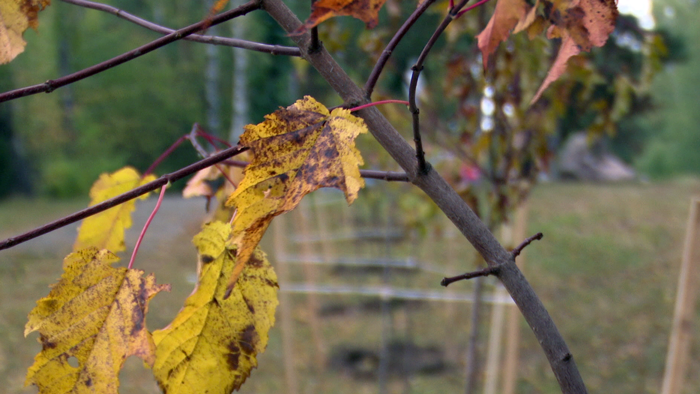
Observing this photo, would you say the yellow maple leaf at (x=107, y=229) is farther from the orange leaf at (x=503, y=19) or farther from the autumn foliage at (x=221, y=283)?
the orange leaf at (x=503, y=19)

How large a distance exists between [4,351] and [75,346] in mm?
3408

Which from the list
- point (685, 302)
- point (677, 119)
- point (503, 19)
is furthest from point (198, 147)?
point (677, 119)

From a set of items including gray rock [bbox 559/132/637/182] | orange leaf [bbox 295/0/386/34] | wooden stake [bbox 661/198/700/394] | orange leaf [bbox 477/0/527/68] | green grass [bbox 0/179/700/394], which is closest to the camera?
orange leaf [bbox 295/0/386/34]

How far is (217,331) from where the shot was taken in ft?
1.00

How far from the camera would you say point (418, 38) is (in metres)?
2.92

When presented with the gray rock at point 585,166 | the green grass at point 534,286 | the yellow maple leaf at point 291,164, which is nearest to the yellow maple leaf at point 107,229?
the yellow maple leaf at point 291,164

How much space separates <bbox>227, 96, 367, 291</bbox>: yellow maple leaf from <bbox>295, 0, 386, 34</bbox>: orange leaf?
5 cm

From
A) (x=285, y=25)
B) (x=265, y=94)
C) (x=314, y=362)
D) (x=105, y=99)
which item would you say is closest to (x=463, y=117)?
(x=285, y=25)

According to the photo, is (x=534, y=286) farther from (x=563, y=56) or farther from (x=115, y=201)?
(x=115, y=201)

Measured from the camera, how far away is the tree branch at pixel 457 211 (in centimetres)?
29

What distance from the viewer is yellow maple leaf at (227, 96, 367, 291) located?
0.85 feet

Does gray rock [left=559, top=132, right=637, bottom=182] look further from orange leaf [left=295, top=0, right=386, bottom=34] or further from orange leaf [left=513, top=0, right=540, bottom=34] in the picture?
orange leaf [left=295, top=0, right=386, bottom=34]

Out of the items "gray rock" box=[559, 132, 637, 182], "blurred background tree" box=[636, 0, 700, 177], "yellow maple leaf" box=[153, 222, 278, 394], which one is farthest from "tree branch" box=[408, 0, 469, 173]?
"blurred background tree" box=[636, 0, 700, 177]

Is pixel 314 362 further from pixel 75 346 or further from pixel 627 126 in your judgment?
pixel 627 126
